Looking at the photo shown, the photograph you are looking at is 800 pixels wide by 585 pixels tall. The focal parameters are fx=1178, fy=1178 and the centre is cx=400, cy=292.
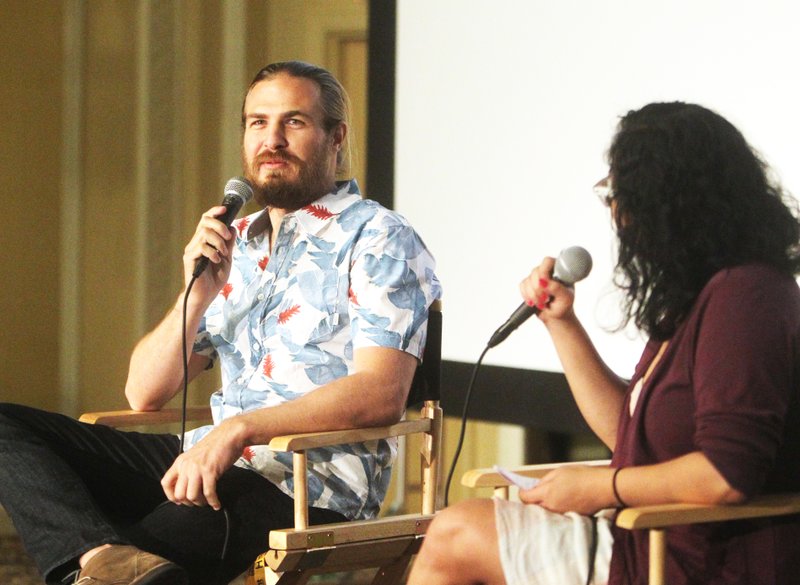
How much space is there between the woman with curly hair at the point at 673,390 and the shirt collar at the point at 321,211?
2.51 feet

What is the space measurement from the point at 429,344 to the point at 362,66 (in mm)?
2529

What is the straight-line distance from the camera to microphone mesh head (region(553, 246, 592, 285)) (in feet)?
5.43

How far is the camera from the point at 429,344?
2186 mm

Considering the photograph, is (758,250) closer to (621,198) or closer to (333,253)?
(621,198)

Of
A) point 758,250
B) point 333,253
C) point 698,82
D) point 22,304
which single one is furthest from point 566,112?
point 22,304

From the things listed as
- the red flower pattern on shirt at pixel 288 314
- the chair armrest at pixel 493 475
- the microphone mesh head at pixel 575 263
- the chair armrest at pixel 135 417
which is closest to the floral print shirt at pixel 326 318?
the red flower pattern on shirt at pixel 288 314

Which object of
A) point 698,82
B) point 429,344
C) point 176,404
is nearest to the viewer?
point 429,344

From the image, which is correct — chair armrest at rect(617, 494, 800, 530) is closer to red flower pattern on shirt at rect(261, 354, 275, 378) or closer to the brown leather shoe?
the brown leather shoe

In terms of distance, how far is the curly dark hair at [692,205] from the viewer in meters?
1.53

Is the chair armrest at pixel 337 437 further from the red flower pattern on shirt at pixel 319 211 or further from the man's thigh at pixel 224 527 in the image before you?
the red flower pattern on shirt at pixel 319 211

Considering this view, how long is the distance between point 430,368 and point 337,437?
311 mm

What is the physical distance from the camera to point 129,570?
1763 mm

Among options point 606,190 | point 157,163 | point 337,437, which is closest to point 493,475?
point 337,437

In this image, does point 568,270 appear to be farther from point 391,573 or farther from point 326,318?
point 391,573
